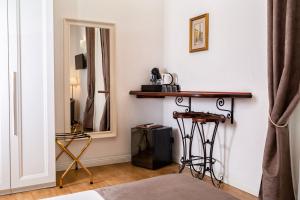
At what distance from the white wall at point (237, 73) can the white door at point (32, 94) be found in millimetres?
1738

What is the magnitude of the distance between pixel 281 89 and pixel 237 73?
0.75 m

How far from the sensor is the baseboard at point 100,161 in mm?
3468

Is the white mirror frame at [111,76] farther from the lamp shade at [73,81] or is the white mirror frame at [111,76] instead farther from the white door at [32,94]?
the white door at [32,94]

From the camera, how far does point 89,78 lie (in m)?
3.57

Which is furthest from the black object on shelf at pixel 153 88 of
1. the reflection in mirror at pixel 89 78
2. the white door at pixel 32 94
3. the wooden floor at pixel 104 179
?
the white door at pixel 32 94

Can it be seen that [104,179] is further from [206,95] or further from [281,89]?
[281,89]

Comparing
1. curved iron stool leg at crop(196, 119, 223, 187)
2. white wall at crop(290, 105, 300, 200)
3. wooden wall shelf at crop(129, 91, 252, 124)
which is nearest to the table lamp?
wooden wall shelf at crop(129, 91, 252, 124)

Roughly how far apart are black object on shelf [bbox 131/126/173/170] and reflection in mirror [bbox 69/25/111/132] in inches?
17.3

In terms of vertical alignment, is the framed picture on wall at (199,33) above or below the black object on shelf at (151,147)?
above

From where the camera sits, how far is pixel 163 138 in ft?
12.0

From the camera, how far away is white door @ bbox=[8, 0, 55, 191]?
2.71 m

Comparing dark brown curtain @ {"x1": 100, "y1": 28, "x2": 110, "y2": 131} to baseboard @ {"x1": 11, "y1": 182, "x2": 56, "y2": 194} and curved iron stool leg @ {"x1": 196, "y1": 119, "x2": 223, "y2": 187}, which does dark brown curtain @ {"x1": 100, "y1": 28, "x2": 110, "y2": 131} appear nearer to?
baseboard @ {"x1": 11, "y1": 182, "x2": 56, "y2": 194}

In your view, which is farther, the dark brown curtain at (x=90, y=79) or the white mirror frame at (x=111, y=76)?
the dark brown curtain at (x=90, y=79)

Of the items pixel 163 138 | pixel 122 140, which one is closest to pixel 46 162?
pixel 122 140
